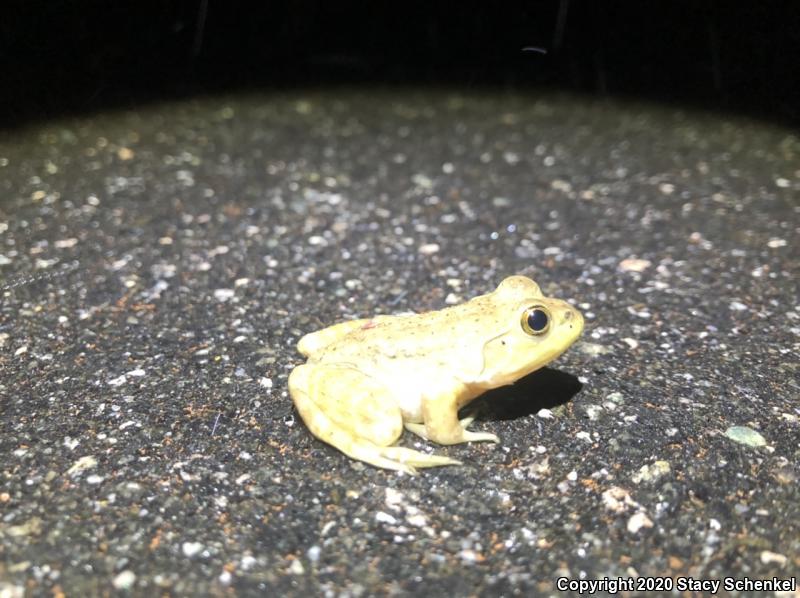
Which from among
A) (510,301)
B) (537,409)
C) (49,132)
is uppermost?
(510,301)

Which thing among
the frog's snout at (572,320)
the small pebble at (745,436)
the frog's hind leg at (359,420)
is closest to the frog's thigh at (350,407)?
the frog's hind leg at (359,420)

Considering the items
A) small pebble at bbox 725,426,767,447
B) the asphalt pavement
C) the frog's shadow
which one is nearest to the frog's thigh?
the asphalt pavement

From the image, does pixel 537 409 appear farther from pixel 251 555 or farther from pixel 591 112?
pixel 591 112

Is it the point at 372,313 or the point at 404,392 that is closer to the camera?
the point at 404,392

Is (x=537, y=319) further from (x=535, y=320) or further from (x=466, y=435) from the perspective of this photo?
(x=466, y=435)

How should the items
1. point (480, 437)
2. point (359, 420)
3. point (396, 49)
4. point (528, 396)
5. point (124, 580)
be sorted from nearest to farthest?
point (124, 580)
point (359, 420)
point (480, 437)
point (528, 396)
point (396, 49)

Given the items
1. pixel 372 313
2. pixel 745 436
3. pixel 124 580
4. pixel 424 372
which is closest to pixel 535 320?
pixel 424 372

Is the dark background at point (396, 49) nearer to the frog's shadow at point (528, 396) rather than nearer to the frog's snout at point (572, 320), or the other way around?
the frog's shadow at point (528, 396)

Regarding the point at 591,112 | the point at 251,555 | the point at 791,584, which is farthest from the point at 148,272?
the point at 591,112

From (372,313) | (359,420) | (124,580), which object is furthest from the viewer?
(372,313)
